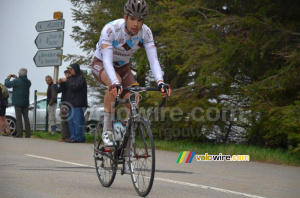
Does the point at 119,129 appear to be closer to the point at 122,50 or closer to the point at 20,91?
→ the point at 122,50

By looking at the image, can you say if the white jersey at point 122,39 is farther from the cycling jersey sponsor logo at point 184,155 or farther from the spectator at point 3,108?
the spectator at point 3,108

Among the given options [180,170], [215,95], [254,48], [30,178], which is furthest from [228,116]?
[30,178]

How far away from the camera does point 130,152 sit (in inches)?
245

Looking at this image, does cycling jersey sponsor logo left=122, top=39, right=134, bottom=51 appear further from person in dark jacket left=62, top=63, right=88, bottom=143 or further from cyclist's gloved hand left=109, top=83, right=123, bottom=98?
person in dark jacket left=62, top=63, right=88, bottom=143

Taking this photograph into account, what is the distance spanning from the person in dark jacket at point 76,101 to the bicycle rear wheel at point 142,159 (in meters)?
9.47

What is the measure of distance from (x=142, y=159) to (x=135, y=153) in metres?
0.19

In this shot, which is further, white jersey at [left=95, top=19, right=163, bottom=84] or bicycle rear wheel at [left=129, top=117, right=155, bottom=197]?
white jersey at [left=95, top=19, right=163, bottom=84]

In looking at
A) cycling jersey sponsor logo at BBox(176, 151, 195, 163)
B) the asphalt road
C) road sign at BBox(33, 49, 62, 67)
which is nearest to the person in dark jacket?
road sign at BBox(33, 49, 62, 67)

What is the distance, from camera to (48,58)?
1908cm

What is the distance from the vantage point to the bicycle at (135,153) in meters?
5.77

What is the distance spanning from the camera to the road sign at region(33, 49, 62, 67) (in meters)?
18.9

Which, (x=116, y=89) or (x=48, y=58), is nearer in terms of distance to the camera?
(x=116, y=89)

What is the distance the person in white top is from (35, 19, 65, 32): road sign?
12.4m

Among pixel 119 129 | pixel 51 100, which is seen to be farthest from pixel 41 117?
pixel 119 129
